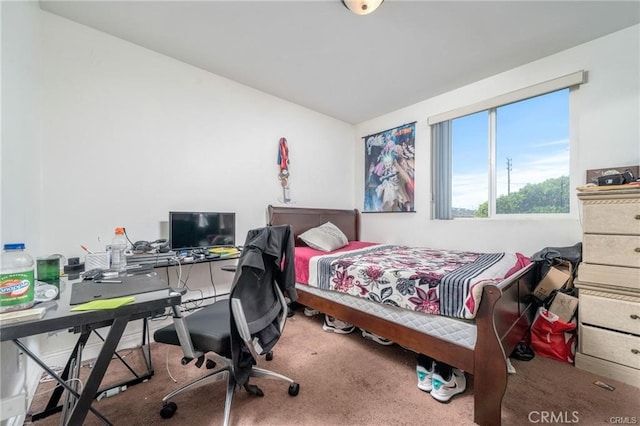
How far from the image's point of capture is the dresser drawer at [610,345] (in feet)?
5.65

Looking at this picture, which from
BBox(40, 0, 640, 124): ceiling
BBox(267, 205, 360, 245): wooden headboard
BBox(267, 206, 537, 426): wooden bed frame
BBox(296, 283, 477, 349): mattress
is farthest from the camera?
BBox(267, 205, 360, 245): wooden headboard

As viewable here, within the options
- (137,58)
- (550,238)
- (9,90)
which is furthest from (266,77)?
(550,238)

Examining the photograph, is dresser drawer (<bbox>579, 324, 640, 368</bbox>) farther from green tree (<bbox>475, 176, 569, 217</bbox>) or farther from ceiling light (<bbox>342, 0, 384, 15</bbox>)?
ceiling light (<bbox>342, 0, 384, 15</bbox>)

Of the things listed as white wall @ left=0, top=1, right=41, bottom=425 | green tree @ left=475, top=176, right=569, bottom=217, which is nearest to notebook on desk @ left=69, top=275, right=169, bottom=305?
white wall @ left=0, top=1, right=41, bottom=425

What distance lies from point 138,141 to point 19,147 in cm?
93

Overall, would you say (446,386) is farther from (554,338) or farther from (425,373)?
(554,338)

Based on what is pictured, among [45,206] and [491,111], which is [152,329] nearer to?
[45,206]

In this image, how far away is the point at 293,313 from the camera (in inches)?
116

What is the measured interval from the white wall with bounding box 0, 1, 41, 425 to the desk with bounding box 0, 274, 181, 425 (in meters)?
0.20

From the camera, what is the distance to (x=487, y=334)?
1.38 m

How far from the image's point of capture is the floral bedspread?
1.54 meters

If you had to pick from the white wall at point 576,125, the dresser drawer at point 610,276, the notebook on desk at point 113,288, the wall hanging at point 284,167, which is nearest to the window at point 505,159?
the white wall at point 576,125

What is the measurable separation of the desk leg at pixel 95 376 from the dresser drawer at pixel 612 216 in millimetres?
2952

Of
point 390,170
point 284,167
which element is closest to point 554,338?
point 390,170
